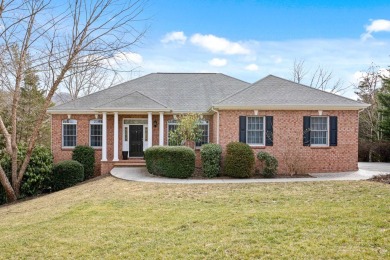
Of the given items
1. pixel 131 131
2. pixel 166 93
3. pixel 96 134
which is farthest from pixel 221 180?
pixel 96 134

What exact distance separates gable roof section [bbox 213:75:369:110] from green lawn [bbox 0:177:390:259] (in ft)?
19.6

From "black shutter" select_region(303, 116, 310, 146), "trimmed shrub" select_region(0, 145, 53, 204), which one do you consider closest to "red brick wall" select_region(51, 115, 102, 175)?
"trimmed shrub" select_region(0, 145, 53, 204)

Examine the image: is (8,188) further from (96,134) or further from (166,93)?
(166,93)

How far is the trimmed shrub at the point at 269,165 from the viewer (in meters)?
15.1

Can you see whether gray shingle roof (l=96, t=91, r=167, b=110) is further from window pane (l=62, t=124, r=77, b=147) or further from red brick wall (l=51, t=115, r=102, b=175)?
window pane (l=62, t=124, r=77, b=147)

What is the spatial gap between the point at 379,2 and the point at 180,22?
771 centimetres

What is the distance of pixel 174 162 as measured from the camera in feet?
49.2

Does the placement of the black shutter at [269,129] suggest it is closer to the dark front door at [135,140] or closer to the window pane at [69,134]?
the dark front door at [135,140]

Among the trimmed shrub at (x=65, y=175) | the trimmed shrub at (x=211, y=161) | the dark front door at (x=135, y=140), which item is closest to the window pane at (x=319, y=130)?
the trimmed shrub at (x=211, y=161)

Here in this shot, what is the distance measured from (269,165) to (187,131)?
4666 mm

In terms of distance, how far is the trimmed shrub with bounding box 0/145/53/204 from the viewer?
53.6ft

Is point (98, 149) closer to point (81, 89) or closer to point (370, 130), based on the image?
point (81, 89)

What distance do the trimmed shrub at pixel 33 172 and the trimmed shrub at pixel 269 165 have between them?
10.5 m

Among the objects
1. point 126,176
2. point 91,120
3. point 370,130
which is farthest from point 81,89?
point 370,130
